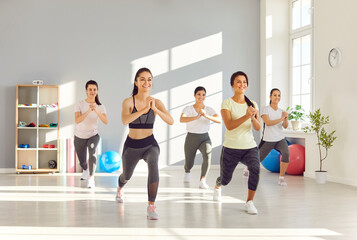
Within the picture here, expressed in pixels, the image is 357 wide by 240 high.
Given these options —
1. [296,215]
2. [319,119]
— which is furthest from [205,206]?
[319,119]

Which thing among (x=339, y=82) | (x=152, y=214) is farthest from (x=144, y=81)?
(x=339, y=82)

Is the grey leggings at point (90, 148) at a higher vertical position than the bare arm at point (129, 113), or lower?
lower

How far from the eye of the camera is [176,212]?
4473 millimetres

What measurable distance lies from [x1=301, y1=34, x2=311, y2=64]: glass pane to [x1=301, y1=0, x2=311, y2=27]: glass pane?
251mm

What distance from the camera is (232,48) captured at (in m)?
9.09

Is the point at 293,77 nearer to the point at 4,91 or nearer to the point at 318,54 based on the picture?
the point at 318,54

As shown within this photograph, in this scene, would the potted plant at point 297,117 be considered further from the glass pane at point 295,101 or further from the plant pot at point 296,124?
the glass pane at point 295,101

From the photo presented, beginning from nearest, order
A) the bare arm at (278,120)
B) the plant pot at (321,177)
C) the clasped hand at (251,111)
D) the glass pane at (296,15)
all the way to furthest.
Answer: the clasped hand at (251,111) < the bare arm at (278,120) < the plant pot at (321,177) < the glass pane at (296,15)

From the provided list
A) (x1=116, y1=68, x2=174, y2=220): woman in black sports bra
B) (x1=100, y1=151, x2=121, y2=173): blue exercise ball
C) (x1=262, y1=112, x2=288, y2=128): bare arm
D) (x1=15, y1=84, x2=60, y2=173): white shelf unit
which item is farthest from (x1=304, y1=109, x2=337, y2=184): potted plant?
(x1=15, y1=84, x2=60, y2=173): white shelf unit

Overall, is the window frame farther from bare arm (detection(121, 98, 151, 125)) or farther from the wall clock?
bare arm (detection(121, 98, 151, 125))

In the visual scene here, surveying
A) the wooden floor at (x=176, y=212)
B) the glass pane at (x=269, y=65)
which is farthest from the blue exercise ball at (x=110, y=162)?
the glass pane at (x=269, y=65)

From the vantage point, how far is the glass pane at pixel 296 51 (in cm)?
870

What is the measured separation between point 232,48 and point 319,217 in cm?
528

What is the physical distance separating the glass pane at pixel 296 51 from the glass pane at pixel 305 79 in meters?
0.23
